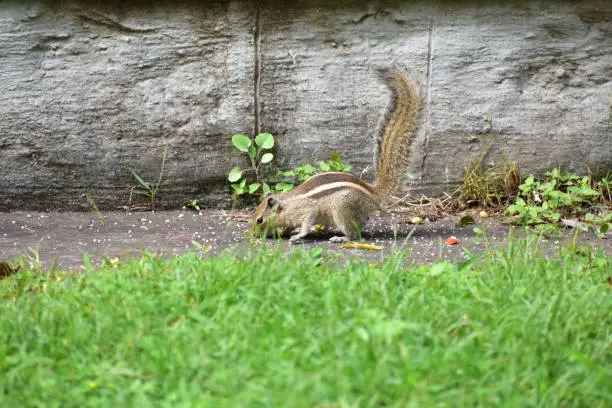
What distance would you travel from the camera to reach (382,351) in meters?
3.35

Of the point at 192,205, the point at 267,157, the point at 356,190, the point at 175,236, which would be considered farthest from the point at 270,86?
the point at 175,236

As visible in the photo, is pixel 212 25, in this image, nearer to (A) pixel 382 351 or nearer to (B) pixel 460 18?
(B) pixel 460 18

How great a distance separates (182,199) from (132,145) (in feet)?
1.93

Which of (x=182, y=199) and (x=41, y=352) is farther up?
(x=41, y=352)

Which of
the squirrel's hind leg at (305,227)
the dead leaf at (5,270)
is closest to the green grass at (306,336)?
the dead leaf at (5,270)

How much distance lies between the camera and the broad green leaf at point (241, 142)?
7.20 metres

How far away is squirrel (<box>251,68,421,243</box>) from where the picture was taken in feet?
20.5

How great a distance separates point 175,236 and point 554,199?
288cm

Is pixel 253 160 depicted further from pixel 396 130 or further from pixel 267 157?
pixel 396 130

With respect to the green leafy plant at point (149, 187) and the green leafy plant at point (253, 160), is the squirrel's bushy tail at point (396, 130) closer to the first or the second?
the green leafy plant at point (253, 160)

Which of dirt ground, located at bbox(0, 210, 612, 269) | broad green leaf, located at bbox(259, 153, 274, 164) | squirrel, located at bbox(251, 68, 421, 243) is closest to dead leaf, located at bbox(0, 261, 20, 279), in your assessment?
dirt ground, located at bbox(0, 210, 612, 269)

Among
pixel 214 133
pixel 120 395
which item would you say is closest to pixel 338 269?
pixel 120 395

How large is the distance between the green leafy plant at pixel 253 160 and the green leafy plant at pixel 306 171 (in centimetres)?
14

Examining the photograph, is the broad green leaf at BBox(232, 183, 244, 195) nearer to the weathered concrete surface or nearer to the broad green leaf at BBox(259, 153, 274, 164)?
the weathered concrete surface
